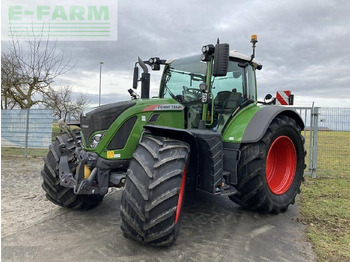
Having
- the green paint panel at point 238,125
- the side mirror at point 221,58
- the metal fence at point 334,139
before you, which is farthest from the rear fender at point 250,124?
the metal fence at point 334,139

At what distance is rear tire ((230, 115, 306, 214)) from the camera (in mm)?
3836

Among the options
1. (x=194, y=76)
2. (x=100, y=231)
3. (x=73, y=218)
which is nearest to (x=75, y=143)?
(x=73, y=218)

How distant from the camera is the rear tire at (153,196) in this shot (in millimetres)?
2750

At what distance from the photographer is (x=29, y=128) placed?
10.6 meters

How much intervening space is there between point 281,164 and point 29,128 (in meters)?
9.25

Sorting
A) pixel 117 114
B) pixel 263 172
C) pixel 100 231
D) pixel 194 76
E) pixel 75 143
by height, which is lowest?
pixel 100 231

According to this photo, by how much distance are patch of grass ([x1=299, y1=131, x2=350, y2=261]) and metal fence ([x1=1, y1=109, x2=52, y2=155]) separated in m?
8.63

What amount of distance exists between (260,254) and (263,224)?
0.93 metres

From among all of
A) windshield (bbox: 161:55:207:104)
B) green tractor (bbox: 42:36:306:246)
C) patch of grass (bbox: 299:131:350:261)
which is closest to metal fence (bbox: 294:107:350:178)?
patch of grass (bbox: 299:131:350:261)

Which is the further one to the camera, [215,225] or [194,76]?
[194,76]

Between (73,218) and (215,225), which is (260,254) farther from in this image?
(73,218)

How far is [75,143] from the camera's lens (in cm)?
414

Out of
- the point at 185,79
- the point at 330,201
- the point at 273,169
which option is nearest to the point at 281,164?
the point at 273,169

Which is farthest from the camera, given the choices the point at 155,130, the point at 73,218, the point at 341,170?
the point at 341,170
